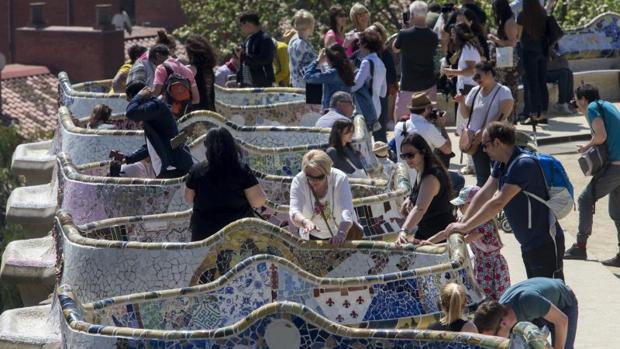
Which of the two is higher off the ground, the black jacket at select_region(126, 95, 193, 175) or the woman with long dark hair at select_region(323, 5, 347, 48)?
the woman with long dark hair at select_region(323, 5, 347, 48)

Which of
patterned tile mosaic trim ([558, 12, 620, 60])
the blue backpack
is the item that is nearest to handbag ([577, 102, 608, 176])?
the blue backpack

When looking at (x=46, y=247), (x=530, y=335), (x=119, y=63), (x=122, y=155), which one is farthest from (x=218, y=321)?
(x=119, y=63)

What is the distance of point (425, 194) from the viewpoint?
33.6ft

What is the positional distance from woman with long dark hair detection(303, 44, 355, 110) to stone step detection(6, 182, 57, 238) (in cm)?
300

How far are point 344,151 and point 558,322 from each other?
341 centimetres

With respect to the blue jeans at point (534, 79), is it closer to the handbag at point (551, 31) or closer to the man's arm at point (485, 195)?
the handbag at point (551, 31)

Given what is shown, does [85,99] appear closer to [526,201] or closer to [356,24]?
[356,24]

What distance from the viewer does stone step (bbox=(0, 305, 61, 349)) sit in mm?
10609

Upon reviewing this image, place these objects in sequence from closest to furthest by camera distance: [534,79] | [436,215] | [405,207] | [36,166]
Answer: [436,215] → [405,207] → [534,79] → [36,166]

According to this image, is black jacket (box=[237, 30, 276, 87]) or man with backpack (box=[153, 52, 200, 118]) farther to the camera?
black jacket (box=[237, 30, 276, 87])

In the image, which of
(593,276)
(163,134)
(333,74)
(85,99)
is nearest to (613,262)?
(593,276)

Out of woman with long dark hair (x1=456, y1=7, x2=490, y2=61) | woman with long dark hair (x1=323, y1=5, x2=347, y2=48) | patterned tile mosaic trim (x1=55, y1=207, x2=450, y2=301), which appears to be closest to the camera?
patterned tile mosaic trim (x1=55, y1=207, x2=450, y2=301)

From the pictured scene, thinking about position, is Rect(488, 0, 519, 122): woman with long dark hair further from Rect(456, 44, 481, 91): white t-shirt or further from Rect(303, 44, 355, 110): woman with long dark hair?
Rect(303, 44, 355, 110): woman with long dark hair

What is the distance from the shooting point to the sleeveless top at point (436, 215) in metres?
10.4
